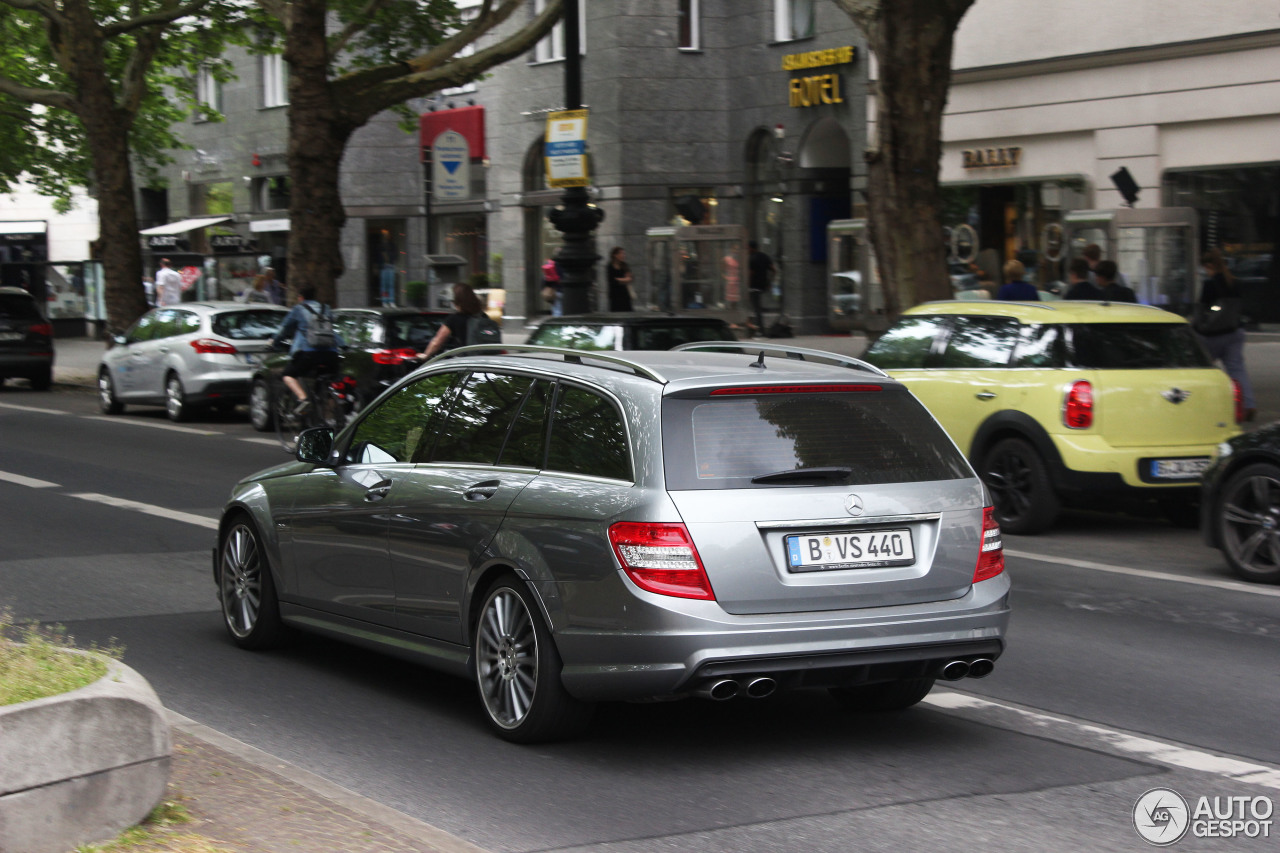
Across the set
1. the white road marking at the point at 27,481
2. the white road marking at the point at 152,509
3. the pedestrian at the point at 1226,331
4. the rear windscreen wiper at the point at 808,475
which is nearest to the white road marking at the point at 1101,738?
the rear windscreen wiper at the point at 808,475

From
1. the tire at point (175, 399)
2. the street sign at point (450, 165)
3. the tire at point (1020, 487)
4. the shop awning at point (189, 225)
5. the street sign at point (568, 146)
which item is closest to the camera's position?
the tire at point (1020, 487)

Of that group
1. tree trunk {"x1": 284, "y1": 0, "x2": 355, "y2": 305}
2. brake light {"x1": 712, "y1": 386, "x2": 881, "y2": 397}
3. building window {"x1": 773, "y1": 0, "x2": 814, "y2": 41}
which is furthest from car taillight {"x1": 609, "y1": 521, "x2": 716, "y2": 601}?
building window {"x1": 773, "y1": 0, "x2": 814, "y2": 41}

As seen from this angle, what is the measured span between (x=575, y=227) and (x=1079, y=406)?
852 centimetres

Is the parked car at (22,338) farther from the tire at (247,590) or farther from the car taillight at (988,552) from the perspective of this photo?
the car taillight at (988,552)

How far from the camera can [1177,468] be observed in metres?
11.5

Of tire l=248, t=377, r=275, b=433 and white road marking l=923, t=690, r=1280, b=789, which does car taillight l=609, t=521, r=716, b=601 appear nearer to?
white road marking l=923, t=690, r=1280, b=789

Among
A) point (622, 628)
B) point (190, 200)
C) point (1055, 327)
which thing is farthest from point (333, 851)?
point (190, 200)

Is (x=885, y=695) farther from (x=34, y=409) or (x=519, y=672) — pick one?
(x=34, y=409)

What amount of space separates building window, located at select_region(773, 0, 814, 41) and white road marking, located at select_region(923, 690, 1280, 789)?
27143 mm

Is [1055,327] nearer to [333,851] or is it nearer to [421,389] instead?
[421,389]

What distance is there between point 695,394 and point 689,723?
145 centimetres

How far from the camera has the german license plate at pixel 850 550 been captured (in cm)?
559

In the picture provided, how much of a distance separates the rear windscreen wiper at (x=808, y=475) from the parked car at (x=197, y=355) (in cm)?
1649

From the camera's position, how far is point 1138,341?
1171 cm
